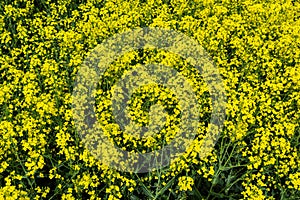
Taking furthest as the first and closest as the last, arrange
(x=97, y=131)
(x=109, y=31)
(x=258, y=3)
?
1. (x=258, y=3)
2. (x=109, y=31)
3. (x=97, y=131)

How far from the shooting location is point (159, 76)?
18.2ft

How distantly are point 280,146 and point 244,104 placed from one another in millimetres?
630

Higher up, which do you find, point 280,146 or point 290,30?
point 290,30

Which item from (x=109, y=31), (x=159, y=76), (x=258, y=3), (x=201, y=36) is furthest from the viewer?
(x=258, y=3)

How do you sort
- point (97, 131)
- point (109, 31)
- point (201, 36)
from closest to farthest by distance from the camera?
point (97, 131) < point (201, 36) < point (109, 31)

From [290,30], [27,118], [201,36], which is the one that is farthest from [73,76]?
[290,30]

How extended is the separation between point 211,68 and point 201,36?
2.21 feet

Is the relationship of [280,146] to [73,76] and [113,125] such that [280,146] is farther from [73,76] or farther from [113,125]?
[73,76]

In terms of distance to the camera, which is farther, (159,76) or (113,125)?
(159,76)

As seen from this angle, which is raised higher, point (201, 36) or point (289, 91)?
point (201, 36)

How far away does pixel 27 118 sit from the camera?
4.74m

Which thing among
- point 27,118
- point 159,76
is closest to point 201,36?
point 159,76

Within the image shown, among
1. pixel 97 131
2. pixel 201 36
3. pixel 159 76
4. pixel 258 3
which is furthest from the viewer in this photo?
pixel 258 3

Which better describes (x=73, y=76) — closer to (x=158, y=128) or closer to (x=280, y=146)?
(x=158, y=128)
